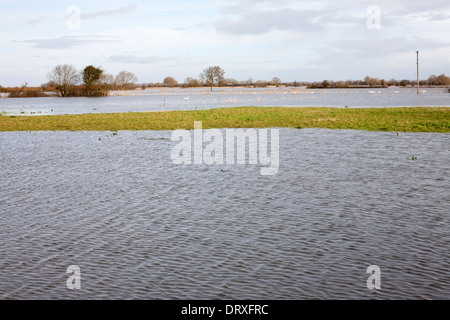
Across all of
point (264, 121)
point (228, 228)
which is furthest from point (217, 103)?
point (228, 228)

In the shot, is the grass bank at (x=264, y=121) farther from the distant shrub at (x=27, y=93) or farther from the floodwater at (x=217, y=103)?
the distant shrub at (x=27, y=93)

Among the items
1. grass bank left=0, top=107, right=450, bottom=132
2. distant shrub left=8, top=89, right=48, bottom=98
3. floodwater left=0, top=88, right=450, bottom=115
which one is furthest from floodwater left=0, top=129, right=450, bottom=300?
distant shrub left=8, top=89, right=48, bottom=98

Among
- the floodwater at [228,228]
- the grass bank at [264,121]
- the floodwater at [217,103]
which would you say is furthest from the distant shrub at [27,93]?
the floodwater at [228,228]

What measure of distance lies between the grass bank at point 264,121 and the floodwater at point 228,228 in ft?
43.8

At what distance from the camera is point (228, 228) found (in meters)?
12.1

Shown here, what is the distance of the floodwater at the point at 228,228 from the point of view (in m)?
8.65

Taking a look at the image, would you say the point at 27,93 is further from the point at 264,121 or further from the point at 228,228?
the point at 228,228

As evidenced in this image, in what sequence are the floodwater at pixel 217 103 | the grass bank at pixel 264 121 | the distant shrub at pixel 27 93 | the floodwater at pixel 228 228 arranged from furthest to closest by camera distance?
the distant shrub at pixel 27 93 < the floodwater at pixel 217 103 < the grass bank at pixel 264 121 < the floodwater at pixel 228 228

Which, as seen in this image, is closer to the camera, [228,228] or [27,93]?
[228,228]

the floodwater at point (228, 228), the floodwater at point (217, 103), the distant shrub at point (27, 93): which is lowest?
the floodwater at point (228, 228)

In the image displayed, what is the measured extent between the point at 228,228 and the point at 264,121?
29.4 metres

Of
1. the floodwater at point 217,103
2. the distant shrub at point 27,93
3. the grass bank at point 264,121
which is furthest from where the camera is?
the distant shrub at point 27,93

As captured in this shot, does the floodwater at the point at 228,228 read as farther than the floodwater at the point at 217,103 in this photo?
No

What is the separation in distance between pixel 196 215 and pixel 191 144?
1611cm
